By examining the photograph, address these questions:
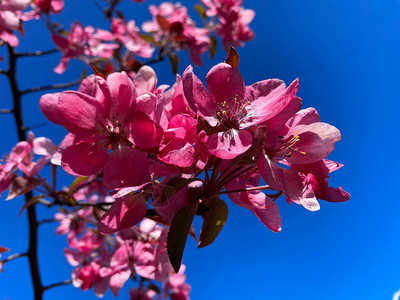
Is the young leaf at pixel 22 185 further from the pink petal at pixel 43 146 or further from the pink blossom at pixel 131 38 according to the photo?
the pink blossom at pixel 131 38

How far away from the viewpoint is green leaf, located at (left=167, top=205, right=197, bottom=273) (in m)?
0.68

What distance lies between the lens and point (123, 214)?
29.0 inches

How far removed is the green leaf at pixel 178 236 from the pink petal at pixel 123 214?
0.34ft

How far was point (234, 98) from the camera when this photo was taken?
2.42 ft

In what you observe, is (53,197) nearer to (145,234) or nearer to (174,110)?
(145,234)

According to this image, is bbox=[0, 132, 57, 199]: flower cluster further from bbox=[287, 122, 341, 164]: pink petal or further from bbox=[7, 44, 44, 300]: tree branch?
bbox=[287, 122, 341, 164]: pink petal

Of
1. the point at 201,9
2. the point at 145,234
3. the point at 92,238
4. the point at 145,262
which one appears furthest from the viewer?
the point at 201,9

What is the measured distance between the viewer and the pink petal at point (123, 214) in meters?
0.73

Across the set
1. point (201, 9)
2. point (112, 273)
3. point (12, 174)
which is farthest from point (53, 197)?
point (201, 9)

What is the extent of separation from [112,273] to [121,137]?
966mm

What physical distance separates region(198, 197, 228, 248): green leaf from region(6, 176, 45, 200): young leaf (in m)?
0.92

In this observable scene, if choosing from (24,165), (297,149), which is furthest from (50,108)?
(24,165)

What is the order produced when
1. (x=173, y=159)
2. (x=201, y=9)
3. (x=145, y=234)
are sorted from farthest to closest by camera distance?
(x=201, y=9) → (x=145, y=234) → (x=173, y=159)

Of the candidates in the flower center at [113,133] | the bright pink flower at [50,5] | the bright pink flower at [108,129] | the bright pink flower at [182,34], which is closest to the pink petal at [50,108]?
the bright pink flower at [108,129]
